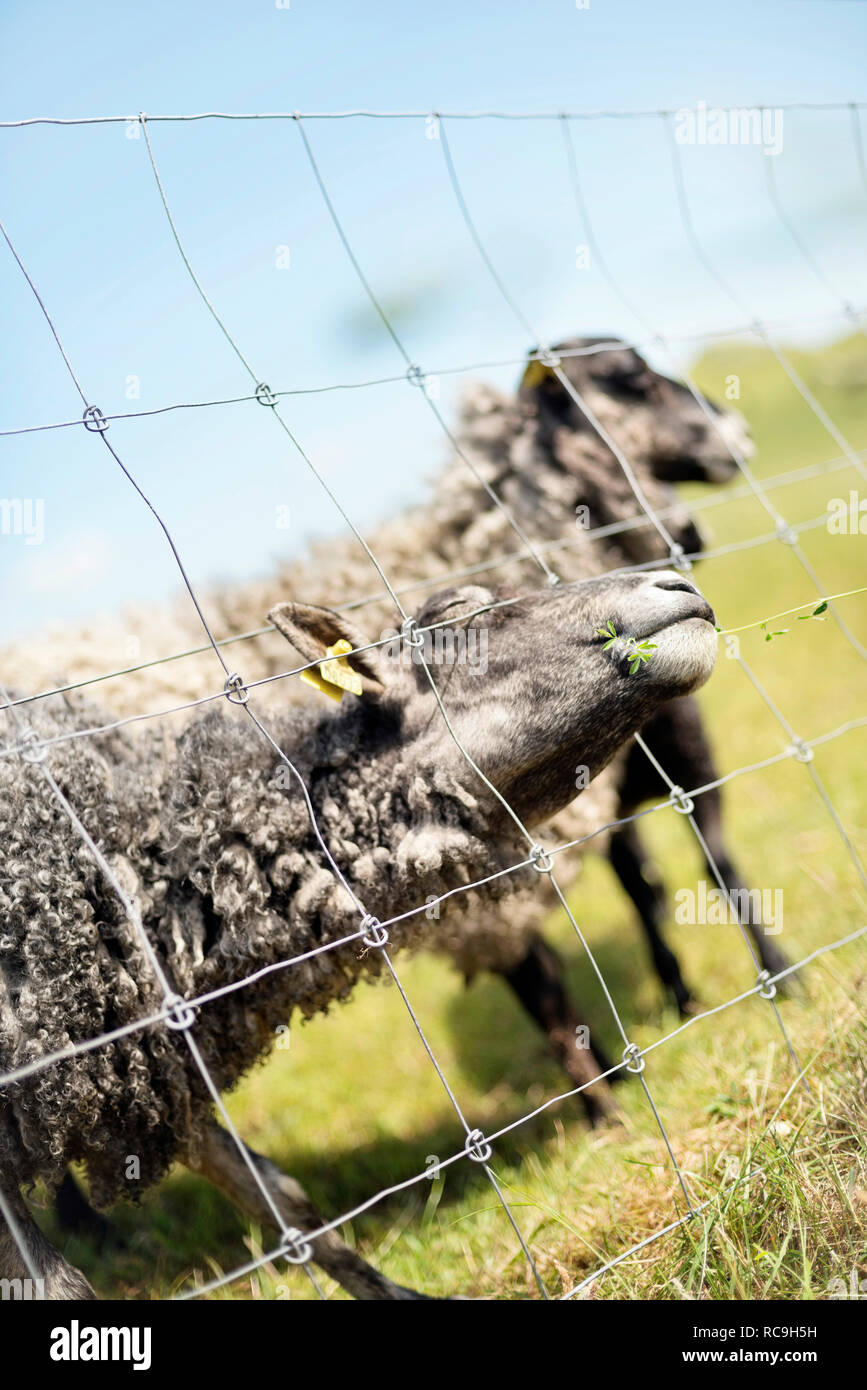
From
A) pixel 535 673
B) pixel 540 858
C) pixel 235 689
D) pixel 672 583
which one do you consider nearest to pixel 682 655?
pixel 672 583

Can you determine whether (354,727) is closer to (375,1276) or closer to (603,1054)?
(375,1276)

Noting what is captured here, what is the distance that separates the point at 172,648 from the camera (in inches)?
184

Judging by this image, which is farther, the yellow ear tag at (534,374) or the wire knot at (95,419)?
the yellow ear tag at (534,374)

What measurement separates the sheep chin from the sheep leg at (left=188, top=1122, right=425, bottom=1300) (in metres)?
1.80

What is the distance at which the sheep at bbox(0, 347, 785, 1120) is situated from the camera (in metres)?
4.29

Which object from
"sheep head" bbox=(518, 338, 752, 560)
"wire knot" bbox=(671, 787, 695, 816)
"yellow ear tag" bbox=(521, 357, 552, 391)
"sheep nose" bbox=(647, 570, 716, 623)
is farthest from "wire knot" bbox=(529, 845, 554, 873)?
"yellow ear tag" bbox=(521, 357, 552, 391)

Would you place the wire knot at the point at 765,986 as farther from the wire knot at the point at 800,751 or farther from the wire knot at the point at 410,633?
the wire knot at the point at 410,633

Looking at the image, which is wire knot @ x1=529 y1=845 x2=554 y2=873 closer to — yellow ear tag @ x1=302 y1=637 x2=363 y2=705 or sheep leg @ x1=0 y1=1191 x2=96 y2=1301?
yellow ear tag @ x1=302 y1=637 x2=363 y2=705

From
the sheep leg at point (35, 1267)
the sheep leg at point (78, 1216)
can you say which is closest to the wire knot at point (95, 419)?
the sheep leg at point (35, 1267)

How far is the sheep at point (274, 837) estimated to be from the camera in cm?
256

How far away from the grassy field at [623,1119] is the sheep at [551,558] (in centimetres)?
51
